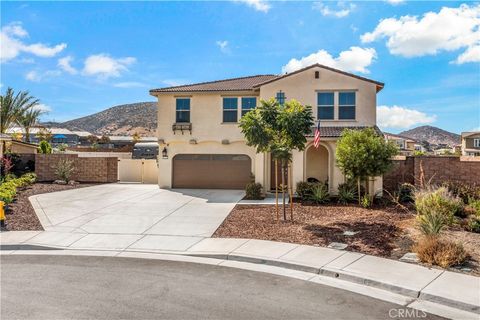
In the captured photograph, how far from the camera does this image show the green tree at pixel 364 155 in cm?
1541

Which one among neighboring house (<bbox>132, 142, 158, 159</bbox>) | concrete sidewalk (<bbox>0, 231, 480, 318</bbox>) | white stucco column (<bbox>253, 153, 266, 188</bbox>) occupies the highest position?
neighboring house (<bbox>132, 142, 158, 159</bbox>)

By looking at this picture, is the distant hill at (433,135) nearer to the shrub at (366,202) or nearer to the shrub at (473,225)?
the shrub at (366,202)

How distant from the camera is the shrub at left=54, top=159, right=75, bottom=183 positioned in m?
24.5

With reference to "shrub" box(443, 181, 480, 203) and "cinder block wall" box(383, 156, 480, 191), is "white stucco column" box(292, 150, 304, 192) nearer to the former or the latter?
"cinder block wall" box(383, 156, 480, 191)

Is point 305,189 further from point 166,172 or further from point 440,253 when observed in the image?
point 440,253

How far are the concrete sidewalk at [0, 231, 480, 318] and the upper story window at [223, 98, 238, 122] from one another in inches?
466

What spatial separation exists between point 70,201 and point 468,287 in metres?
15.4

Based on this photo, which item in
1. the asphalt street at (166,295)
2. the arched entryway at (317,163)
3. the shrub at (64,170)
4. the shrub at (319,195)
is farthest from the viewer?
the shrub at (64,170)

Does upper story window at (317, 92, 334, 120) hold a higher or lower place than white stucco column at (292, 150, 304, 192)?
higher

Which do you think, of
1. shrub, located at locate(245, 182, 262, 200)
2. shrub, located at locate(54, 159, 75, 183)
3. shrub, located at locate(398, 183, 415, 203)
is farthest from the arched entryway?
shrub, located at locate(54, 159, 75, 183)

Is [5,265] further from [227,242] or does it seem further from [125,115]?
[125,115]

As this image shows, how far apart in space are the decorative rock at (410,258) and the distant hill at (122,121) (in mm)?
78369

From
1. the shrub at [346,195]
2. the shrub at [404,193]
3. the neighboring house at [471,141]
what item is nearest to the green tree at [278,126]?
the shrub at [346,195]

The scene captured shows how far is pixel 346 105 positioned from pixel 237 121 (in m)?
5.95
